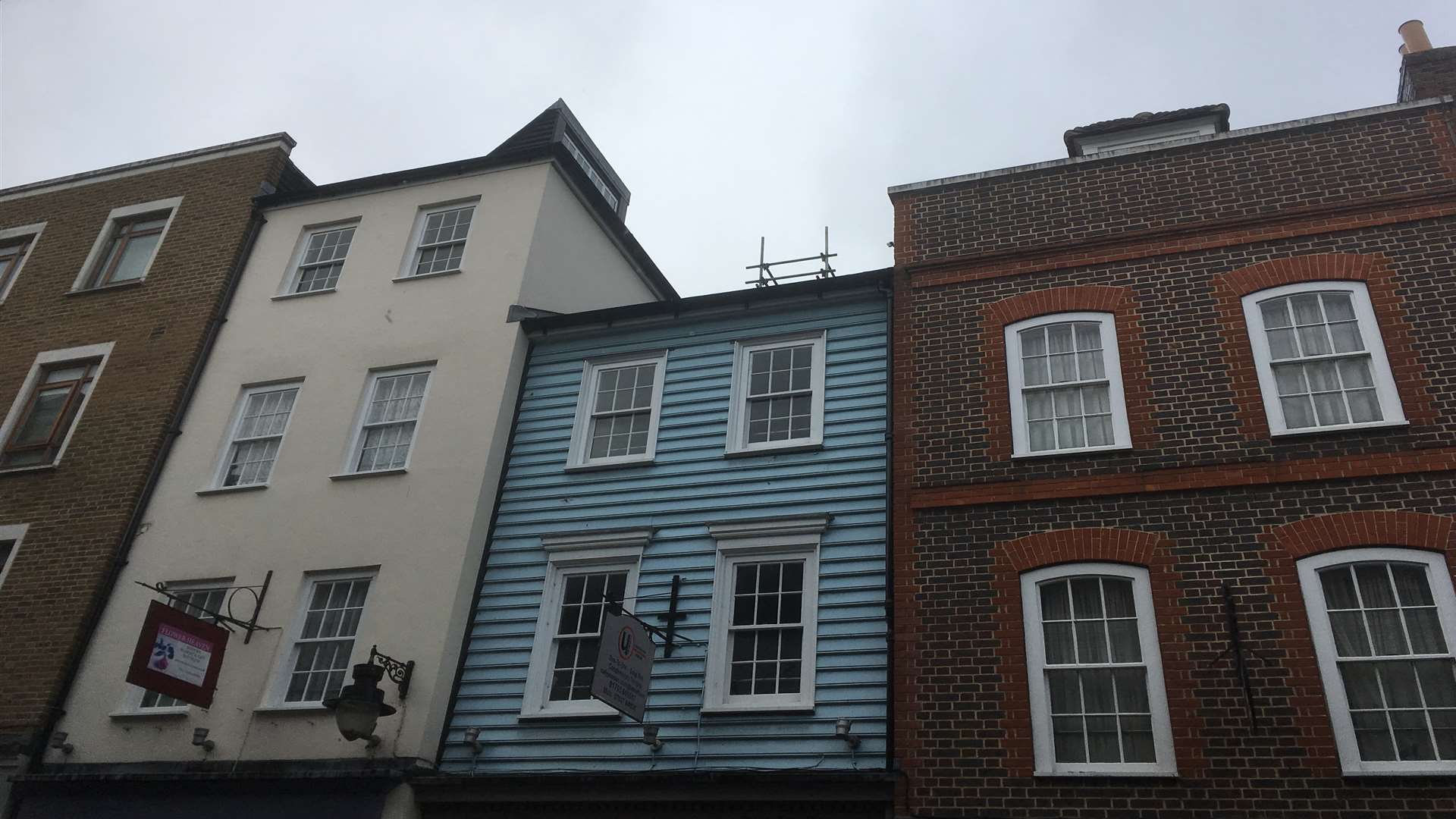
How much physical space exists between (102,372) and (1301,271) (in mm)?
17900

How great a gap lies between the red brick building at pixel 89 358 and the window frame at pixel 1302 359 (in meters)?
15.3

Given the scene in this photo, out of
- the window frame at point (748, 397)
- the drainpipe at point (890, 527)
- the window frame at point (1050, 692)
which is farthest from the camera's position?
the window frame at point (748, 397)

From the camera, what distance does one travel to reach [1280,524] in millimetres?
10883

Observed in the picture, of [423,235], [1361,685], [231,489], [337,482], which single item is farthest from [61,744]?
[1361,685]

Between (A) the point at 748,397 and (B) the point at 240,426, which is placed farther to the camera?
(B) the point at 240,426

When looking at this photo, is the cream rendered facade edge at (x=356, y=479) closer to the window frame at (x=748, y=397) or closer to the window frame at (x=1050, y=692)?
the window frame at (x=748, y=397)

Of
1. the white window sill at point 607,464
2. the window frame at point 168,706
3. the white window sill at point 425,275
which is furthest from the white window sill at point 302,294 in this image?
the white window sill at point 607,464

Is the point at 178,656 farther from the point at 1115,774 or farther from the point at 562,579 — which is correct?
the point at 1115,774

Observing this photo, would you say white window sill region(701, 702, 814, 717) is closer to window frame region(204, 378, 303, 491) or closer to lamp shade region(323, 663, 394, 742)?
lamp shade region(323, 663, 394, 742)

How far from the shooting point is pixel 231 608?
14891 mm

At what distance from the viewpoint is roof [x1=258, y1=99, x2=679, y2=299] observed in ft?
59.9

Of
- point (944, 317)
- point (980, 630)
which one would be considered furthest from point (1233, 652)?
point (944, 317)

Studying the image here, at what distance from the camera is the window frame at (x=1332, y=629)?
31.2 feet

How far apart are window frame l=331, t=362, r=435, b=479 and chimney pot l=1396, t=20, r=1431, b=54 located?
14.2 metres
